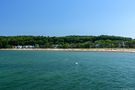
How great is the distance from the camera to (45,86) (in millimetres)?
28844

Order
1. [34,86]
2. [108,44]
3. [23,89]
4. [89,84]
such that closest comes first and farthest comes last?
[23,89]
[34,86]
[89,84]
[108,44]

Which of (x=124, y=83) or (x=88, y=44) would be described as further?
(x=88, y=44)

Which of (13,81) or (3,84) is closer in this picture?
(3,84)

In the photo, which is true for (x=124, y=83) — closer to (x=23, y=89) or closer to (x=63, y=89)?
(x=63, y=89)

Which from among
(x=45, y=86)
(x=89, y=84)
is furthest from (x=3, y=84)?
(x=89, y=84)

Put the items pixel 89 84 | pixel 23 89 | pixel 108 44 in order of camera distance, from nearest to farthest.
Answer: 1. pixel 23 89
2. pixel 89 84
3. pixel 108 44

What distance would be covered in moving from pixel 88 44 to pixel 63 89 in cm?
16864

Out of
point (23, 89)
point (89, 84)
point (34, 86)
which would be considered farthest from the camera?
point (89, 84)

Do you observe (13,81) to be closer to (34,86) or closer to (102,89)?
(34,86)

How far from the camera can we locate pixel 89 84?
30.7 metres

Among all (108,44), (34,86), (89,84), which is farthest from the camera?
(108,44)

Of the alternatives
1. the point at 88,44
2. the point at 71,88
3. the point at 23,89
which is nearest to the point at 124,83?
the point at 71,88

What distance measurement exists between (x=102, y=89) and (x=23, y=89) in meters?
8.21

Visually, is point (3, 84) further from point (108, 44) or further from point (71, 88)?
point (108, 44)
